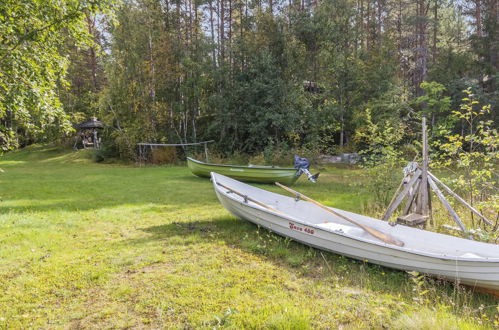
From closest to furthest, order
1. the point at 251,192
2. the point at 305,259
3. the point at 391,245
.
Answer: the point at 391,245, the point at 305,259, the point at 251,192

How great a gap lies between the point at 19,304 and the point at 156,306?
1.61 metres

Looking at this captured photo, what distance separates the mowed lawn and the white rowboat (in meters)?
0.24

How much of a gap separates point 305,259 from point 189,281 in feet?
6.17

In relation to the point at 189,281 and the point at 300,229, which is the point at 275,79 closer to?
the point at 300,229

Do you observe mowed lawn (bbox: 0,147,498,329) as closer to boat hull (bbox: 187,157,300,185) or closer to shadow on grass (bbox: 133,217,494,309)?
shadow on grass (bbox: 133,217,494,309)

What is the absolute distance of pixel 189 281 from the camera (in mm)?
4180

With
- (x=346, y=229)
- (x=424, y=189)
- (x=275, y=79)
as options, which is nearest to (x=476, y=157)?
(x=424, y=189)

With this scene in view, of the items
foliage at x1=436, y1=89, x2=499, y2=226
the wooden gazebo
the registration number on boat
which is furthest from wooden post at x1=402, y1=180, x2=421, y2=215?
the wooden gazebo

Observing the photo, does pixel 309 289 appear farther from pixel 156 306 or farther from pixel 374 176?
pixel 374 176

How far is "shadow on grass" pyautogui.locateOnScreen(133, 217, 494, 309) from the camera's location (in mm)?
3984

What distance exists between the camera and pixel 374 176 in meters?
7.76

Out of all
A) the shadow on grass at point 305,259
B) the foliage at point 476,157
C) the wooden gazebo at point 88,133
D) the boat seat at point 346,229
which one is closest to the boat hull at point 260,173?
the shadow on grass at point 305,259

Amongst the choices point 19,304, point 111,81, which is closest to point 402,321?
point 19,304

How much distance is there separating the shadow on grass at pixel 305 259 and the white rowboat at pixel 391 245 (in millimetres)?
187
